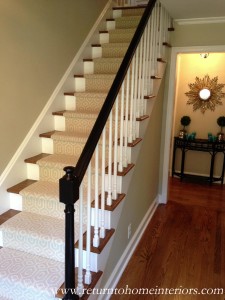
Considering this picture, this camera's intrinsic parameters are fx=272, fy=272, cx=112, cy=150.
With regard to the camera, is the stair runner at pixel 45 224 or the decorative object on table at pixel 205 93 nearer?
the stair runner at pixel 45 224

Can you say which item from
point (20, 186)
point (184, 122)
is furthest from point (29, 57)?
point (184, 122)

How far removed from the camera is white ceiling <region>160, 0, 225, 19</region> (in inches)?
109

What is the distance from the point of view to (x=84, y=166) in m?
1.41

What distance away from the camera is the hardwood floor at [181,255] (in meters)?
2.29

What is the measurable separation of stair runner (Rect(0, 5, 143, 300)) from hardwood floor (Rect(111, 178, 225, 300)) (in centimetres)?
68

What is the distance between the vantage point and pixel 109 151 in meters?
1.88

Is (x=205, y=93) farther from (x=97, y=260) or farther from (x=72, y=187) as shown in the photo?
(x=72, y=187)

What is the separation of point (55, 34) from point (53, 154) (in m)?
1.26

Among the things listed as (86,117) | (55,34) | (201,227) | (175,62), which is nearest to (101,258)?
(86,117)

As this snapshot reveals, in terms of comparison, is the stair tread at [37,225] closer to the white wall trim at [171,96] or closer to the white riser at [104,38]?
the white wall trim at [171,96]

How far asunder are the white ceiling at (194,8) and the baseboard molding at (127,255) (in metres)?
2.39

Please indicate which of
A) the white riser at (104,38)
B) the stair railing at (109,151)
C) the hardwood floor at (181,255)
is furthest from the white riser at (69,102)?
the hardwood floor at (181,255)

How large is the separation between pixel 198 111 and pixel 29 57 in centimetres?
373

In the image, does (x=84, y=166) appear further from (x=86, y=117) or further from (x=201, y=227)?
(x=201, y=227)
